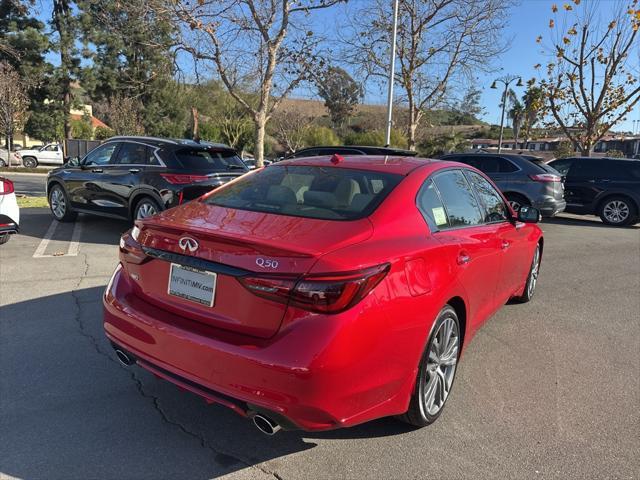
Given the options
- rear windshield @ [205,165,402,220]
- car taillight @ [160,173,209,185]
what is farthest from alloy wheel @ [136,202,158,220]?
rear windshield @ [205,165,402,220]

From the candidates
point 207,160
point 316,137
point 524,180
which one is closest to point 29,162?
point 316,137

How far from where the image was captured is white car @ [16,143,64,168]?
34.6m

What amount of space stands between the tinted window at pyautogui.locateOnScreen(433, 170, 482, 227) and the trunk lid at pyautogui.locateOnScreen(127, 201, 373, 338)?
3.12ft

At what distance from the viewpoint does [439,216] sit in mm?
3225

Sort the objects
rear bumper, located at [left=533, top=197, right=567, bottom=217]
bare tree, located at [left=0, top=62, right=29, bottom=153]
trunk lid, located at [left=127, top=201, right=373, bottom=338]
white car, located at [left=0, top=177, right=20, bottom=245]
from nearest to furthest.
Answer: trunk lid, located at [left=127, top=201, right=373, bottom=338]
white car, located at [left=0, top=177, right=20, bottom=245]
rear bumper, located at [left=533, top=197, right=567, bottom=217]
bare tree, located at [left=0, top=62, right=29, bottom=153]

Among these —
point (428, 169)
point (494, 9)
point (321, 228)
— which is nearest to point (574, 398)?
point (428, 169)

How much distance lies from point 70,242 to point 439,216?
21.6 ft

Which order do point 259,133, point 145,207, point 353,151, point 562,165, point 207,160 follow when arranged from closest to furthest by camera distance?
point 145,207 < point 207,160 < point 353,151 < point 259,133 < point 562,165

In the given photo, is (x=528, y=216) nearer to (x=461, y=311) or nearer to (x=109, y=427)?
(x=461, y=311)

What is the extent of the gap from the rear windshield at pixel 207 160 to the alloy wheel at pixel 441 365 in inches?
222

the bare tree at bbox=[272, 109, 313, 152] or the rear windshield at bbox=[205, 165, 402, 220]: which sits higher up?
the bare tree at bbox=[272, 109, 313, 152]

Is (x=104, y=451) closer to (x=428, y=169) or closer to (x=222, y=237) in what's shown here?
(x=222, y=237)

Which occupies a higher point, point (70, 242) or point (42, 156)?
point (42, 156)

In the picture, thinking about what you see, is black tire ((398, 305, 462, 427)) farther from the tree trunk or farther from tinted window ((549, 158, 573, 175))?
tinted window ((549, 158, 573, 175))
